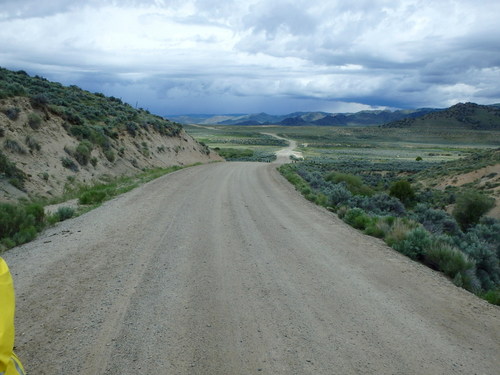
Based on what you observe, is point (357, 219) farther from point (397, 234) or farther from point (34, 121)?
point (34, 121)

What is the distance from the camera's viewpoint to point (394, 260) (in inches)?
375

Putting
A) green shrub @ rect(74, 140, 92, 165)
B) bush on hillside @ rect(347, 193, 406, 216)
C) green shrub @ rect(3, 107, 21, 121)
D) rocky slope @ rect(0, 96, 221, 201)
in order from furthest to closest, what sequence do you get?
green shrub @ rect(74, 140, 92, 165) < green shrub @ rect(3, 107, 21, 121) < bush on hillside @ rect(347, 193, 406, 216) < rocky slope @ rect(0, 96, 221, 201)

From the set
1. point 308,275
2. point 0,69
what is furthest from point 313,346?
point 0,69

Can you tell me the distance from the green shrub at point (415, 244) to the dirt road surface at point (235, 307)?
1.29 feet

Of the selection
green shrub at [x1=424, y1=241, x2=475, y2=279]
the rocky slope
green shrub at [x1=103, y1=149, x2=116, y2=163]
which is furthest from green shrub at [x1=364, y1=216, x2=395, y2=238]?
green shrub at [x1=103, y1=149, x2=116, y2=163]

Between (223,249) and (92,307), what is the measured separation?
397 cm

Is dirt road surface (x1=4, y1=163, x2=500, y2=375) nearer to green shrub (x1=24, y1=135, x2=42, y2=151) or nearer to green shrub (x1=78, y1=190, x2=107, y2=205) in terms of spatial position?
green shrub (x1=78, y1=190, x2=107, y2=205)

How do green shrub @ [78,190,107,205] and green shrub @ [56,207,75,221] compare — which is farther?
green shrub @ [78,190,107,205]

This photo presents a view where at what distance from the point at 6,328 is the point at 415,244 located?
935cm

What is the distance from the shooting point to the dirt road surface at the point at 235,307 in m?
4.84

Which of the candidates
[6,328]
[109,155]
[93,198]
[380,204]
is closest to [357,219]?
[380,204]

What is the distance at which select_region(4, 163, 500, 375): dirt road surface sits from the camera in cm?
484

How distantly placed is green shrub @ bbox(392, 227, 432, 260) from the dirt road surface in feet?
1.29

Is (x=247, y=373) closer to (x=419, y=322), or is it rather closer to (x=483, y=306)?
(x=419, y=322)
